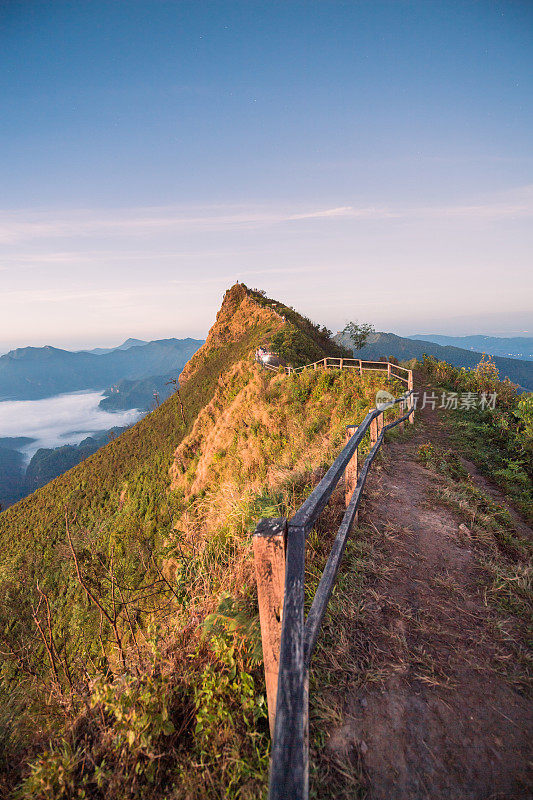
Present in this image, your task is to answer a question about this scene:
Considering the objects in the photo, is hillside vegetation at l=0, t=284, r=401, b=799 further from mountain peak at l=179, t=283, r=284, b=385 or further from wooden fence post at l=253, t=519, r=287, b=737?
mountain peak at l=179, t=283, r=284, b=385

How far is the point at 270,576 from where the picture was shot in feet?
6.28

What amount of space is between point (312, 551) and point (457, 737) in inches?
74.3

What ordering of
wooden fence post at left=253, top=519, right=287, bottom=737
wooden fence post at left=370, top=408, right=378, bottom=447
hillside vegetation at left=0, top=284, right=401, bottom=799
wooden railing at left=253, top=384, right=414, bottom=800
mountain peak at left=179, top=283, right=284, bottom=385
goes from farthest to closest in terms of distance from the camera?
1. mountain peak at left=179, top=283, right=284, bottom=385
2. wooden fence post at left=370, top=408, right=378, bottom=447
3. hillside vegetation at left=0, top=284, right=401, bottom=799
4. wooden fence post at left=253, top=519, right=287, bottom=737
5. wooden railing at left=253, top=384, right=414, bottom=800

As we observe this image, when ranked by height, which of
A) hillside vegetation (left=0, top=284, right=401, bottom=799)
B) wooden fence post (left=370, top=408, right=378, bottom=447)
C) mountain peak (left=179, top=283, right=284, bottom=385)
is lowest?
hillside vegetation (left=0, top=284, right=401, bottom=799)

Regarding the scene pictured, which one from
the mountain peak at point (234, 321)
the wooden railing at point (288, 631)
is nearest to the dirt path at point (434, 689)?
the wooden railing at point (288, 631)

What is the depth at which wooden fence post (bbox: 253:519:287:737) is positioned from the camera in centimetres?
184

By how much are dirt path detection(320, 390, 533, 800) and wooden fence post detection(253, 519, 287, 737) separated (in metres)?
0.73

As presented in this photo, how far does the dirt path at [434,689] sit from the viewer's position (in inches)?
73.3

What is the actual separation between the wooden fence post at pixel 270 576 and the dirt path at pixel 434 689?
2.40 feet

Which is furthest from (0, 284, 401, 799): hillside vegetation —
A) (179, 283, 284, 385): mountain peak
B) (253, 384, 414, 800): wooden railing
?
(179, 283, 284, 385): mountain peak

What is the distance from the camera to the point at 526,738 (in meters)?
2.05

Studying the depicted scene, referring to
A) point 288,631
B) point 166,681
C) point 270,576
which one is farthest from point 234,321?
point 288,631

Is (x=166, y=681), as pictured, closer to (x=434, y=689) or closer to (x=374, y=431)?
(x=434, y=689)

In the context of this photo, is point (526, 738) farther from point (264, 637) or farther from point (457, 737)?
point (264, 637)
